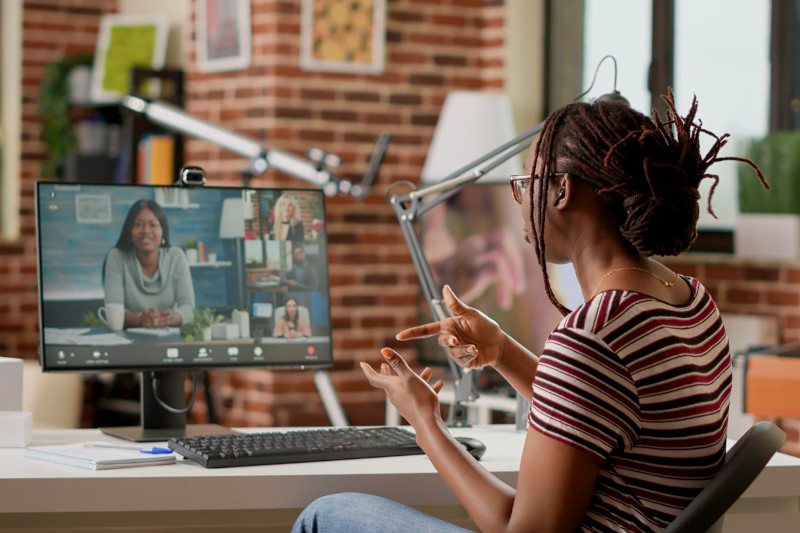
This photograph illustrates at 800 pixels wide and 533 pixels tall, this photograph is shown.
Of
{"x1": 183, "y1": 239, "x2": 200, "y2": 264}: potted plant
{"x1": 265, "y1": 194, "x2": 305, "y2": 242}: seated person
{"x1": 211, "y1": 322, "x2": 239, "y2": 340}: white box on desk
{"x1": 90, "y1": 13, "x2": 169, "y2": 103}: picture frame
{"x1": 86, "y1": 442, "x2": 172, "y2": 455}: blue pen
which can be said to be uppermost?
{"x1": 90, "y1": 13, "x2": 169, "y2": 103}: picture frame

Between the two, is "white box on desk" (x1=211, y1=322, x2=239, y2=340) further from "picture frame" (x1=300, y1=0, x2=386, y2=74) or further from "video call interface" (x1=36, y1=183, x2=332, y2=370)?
"picture frame" (x1=300, y1=0, x2=386, y2=74)

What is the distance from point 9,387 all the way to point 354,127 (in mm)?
2289

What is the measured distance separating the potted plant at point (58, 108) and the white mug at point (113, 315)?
11.1 ft

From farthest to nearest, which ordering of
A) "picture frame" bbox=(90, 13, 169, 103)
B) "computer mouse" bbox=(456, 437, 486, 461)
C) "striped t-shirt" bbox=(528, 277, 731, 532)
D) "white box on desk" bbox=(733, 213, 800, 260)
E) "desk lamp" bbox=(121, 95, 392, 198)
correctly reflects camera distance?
"picture frame" bbox=(90, 13, 169, 103), "desk lamp" bbox=(121, 95, 392, 198), "white box on desk" bbox=(733, 213, 800, 260), "computer mouse" bbox=(456, 437, 486, 461), "striped t-shirt" bbox=(528, 277, 731, 532)

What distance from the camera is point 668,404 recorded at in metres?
1.33

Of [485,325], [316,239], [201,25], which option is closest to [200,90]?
[201,25]

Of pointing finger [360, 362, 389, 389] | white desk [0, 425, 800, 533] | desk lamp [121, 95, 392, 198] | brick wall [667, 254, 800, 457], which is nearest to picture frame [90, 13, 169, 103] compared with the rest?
desk lamp [121, 95, 392, 198]

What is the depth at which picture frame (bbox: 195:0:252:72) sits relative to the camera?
3986 mm

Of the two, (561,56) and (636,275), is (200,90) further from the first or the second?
(636,275)

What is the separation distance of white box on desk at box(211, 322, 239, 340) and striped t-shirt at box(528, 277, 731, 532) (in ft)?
2.64

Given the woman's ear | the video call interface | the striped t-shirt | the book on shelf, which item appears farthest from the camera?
the book on shelf

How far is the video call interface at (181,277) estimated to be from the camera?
1.92 metres

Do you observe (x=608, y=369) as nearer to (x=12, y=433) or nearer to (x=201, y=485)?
(x=201, y=485)

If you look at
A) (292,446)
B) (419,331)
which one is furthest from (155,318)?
(419,331)
